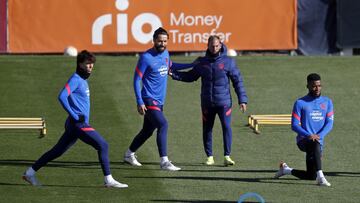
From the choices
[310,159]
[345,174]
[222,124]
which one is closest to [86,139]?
[222,124]

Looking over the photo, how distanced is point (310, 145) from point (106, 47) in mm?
13414

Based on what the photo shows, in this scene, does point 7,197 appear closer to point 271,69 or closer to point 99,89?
point 99,89

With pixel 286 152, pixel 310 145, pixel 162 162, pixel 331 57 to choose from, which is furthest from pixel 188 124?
pixel 331 57

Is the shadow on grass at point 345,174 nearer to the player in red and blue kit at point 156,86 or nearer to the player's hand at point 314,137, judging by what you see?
the player's hand at point 314,137

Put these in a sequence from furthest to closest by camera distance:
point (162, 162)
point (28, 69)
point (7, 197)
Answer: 1. point (28, 69)
2. point (162, 162)
3. point (7, 197)

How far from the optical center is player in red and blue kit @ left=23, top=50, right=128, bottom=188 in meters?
16.1

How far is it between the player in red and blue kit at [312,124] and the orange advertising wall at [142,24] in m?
12.7

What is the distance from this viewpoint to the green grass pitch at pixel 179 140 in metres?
16.4

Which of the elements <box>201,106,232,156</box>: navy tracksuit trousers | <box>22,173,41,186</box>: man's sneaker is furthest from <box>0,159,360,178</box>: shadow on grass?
<box>22,173,41,186</box>: man's sneaker

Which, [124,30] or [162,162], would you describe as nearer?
[162,162]

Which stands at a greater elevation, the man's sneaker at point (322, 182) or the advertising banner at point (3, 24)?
the advertising banner at point (3, 24)

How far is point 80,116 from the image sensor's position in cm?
1631

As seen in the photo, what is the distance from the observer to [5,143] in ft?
68.1

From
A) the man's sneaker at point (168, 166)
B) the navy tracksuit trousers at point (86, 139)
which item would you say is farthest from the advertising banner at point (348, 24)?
the navy tracksuit trousers at point (86, 139)
